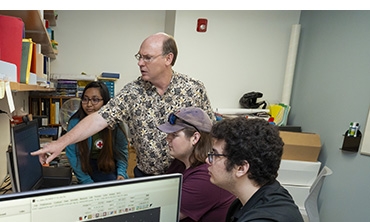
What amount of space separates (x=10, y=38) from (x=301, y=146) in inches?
95.0

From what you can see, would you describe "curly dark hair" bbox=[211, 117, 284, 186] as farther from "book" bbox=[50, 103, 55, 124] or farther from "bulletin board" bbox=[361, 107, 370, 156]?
"book" bbox=[50, 103, 55, 124]

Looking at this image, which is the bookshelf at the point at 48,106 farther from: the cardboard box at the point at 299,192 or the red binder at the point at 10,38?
the cardboard box at the point at 299,192

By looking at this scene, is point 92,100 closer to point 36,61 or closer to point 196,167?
point 36,61

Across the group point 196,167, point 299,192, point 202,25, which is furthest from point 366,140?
point 202,25

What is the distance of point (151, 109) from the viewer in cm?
159

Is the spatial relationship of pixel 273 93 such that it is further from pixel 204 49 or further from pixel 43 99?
pixel 43 99

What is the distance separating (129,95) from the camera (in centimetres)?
158

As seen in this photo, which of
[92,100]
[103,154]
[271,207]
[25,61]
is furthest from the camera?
[92,100]

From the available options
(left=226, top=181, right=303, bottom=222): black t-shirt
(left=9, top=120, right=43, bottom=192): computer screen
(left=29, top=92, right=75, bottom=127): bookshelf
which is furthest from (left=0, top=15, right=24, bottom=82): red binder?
(left=29, top=92, right=75, bottom=127): bookshelf

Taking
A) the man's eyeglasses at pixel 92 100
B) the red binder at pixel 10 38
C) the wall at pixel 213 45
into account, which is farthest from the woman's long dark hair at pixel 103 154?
the wall at pixel 213 45

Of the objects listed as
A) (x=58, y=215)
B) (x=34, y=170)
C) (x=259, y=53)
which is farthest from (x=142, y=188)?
(x=259, y=53)

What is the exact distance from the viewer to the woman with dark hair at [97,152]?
1.83 metres

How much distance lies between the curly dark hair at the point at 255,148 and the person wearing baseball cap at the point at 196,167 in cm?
22

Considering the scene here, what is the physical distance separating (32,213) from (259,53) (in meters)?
2.95
